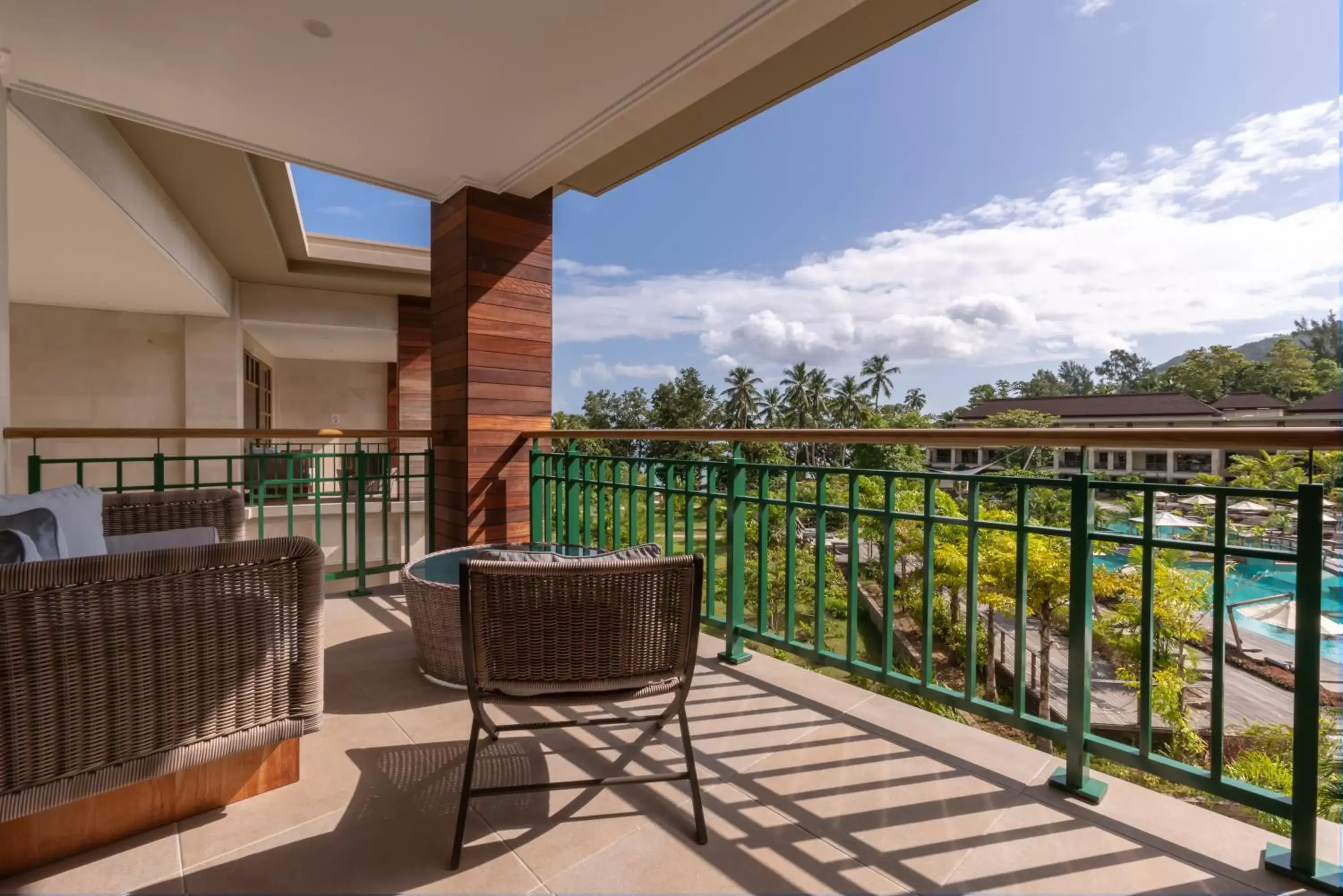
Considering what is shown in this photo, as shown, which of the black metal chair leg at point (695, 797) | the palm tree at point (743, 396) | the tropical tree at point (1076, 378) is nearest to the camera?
the black metal chair leg at point (695, 797)

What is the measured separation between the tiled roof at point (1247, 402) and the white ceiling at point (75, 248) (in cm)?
4388

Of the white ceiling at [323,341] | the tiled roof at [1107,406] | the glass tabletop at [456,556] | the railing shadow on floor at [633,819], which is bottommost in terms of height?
the railing shadow on floor at [633,819]

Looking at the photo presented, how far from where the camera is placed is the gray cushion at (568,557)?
55.7 inches

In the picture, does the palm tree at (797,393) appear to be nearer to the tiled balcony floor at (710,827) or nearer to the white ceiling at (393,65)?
the white ceiling at (393,65)

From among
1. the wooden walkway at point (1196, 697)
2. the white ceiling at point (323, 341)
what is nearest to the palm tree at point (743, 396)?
the wooden walkway at point (1196, 697)

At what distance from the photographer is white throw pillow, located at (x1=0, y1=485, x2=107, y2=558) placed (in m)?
1.62

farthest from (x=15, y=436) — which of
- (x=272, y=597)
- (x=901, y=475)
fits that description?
(x=901, y=475)

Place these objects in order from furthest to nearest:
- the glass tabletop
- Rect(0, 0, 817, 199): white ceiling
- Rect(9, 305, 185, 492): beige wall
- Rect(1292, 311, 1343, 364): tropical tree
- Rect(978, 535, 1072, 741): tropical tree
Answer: Rect(1292, 311, 1343, 364): tropical tree, Rect(978, 535, 1072, 741): tropical tree, Rect(9, 305, 185, 492): beige wall, the glass tabletop, Rect(0, 0, 817, 199): white ceiling

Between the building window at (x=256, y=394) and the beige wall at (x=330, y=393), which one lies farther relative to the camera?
the beige wall at (x=330, y=393)

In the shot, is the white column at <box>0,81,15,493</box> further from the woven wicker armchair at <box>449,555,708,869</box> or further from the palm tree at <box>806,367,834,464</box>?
the palm tree at <box>806,367,834,464</box>

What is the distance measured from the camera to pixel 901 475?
1.96 metres

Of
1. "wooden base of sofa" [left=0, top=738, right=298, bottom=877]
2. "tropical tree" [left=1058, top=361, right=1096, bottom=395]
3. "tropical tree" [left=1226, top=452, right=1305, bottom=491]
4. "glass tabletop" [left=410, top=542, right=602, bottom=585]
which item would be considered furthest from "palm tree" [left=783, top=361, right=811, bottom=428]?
"wooden base of sofa" [left=0, top=738, right=298, bottom=877]

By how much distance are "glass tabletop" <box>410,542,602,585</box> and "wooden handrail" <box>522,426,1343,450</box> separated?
26.4 inches

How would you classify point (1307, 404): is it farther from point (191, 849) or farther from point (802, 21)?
point (191, 849)
